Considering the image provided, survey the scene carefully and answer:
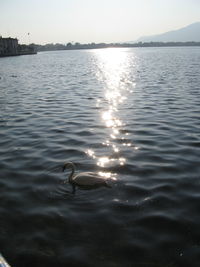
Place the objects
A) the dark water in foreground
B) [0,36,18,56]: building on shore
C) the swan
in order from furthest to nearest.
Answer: [0,36,18,56]: building on shore, the swan, the dark water in foreground

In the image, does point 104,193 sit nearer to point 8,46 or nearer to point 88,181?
point 88,181

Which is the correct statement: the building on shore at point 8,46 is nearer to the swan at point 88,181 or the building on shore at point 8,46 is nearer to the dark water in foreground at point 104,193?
the dark water in foreground at point 104,193

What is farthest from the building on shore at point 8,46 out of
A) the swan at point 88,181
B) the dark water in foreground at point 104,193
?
the swan at point 88,181

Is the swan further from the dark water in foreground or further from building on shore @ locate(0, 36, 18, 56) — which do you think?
building on shore @ locate(0, 36, 18, 56)

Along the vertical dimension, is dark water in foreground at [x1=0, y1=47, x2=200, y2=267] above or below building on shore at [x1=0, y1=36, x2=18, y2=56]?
below

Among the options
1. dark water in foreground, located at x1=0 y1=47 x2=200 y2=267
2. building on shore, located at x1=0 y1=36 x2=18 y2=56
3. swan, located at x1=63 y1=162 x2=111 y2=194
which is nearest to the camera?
dark water in foreground, located at x1=0 y1=47 x2=200 y2=267

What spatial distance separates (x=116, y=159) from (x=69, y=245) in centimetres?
523

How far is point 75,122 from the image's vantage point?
17625 mm

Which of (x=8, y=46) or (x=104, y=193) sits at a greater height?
(x=8, y=46)

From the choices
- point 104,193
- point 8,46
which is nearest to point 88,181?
point 104,193

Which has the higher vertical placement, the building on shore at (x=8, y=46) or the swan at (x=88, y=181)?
the building on shore at (x=8, y=46)

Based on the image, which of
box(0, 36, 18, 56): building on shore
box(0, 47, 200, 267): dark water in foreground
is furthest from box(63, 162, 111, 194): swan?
box(0, 36, 18, 56): building on shore

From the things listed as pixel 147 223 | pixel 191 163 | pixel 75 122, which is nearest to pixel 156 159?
pixel 191 163

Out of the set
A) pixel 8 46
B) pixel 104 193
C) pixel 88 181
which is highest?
pixel 8 46
